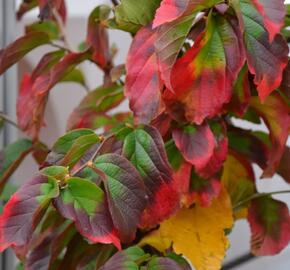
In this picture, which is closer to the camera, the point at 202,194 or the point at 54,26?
the point at 202,194

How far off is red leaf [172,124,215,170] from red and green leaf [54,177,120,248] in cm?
12

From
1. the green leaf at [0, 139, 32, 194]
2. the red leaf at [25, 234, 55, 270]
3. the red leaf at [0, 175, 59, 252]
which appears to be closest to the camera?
the red leaf at [0, 175, 59, 252]

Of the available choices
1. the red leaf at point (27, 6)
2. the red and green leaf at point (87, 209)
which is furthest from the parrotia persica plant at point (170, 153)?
the red leaf at point (27, 6)

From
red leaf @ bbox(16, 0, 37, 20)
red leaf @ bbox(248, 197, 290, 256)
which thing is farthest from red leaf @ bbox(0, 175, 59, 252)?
red leaf @ bbox(16, 0, 37, 20)

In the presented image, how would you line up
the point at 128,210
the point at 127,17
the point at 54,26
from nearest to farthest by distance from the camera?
the point at 128,210 → the point at 127,17 → the point at 54,26

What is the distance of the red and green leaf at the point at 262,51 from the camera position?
461 mm

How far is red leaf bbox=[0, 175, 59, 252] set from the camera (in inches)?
16.0

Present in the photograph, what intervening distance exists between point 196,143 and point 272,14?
6.0 inches

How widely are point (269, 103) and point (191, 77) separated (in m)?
0.12

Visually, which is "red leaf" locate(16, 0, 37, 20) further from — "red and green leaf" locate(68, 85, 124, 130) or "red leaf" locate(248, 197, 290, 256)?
"red leaf" locate(248, 197, 290, 256)

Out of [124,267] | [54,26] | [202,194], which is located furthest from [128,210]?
[54,26]

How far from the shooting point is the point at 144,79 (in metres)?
0.51

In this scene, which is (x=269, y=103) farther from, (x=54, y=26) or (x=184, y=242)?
(x=54, y=26)

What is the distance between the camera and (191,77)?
19.4 inches
